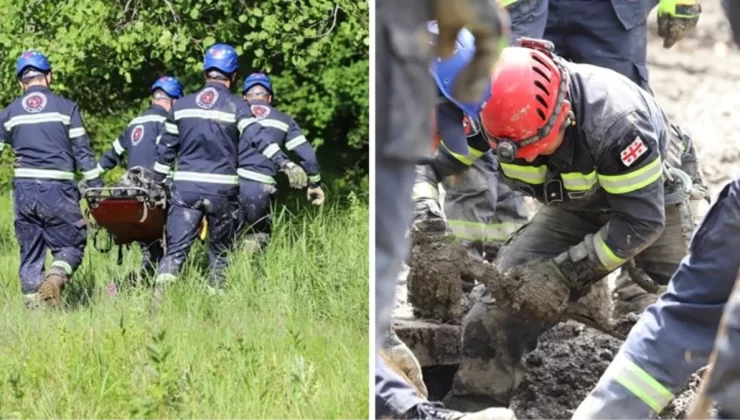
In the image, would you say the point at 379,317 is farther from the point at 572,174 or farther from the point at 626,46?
the point at 626,46

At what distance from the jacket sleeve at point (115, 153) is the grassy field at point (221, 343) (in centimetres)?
71

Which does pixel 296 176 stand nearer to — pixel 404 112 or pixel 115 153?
pixel 115 153

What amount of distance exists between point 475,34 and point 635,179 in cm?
67

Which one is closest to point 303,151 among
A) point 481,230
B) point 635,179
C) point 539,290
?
point 481,230

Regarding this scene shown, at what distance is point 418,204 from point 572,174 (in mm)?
460

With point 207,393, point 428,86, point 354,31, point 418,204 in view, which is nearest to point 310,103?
point 354,31

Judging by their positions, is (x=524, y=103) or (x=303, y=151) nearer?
(x=524, y=103)

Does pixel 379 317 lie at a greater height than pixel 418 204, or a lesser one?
lesser

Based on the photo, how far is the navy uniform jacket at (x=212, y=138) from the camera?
5.58m

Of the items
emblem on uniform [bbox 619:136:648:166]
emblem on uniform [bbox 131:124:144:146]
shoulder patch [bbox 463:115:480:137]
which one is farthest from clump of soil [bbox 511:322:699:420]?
emblem on uniform [bbox 131:124:144:146]

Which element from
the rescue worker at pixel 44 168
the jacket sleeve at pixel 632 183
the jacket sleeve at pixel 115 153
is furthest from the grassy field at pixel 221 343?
the jacket sleeve at pixel 632 183

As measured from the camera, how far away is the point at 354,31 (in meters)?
5.93

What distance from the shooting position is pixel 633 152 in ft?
11.1

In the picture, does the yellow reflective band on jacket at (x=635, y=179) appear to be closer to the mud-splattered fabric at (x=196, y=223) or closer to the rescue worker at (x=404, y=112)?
the rescue worker at (x=404, y=112)
